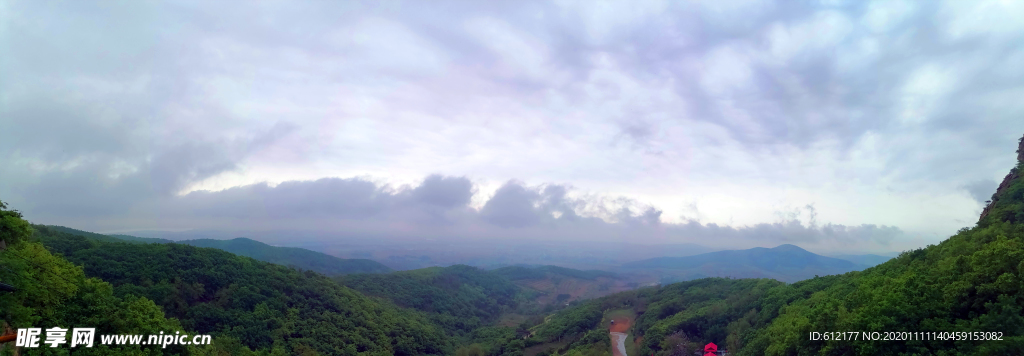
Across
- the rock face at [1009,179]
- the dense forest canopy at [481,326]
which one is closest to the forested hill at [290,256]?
the dense forest canopy at [481,326]

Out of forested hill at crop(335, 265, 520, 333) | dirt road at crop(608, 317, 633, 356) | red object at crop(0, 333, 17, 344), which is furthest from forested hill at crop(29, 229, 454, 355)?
forested hill at crop(335, 265, 520, 333)

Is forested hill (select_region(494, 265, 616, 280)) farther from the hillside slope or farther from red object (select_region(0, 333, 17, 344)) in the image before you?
red object (select_region(0, 333, 17, 344))

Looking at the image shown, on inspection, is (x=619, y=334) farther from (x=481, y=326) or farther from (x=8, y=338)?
→ (x=8, y=338)

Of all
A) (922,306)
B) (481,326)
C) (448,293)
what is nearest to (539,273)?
(448,293)

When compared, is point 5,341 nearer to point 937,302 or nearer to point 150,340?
point 150,340

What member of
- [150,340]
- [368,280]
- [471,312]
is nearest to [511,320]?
[471,312]
